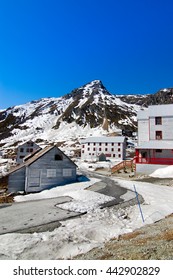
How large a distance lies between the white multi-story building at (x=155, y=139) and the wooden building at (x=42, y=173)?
16373 millimetres

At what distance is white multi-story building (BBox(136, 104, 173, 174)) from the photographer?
40.4 meters

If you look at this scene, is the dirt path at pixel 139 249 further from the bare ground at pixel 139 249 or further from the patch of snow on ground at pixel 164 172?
the patch of snow on ground at pixel 164 172

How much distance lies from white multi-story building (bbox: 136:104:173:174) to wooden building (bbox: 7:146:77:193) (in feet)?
53.7

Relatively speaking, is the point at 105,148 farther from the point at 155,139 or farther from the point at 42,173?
the point at 42,173

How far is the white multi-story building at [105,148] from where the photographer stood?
8125 centimetres

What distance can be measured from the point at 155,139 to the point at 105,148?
37996 mm

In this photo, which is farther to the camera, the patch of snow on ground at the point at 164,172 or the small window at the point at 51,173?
the patch of snow on ground at the point at 164,172

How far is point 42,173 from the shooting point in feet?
97.9

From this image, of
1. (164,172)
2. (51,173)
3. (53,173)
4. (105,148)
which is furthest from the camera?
(105,148)

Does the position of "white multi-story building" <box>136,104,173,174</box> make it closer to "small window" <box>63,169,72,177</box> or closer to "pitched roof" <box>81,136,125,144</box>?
"small window" <box>63,169,72,177</box>

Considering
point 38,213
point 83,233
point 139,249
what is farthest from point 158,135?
point 139,249

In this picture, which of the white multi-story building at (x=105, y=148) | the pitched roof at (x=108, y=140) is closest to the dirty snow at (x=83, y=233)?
the white multi-story building at (x=105, y=148)

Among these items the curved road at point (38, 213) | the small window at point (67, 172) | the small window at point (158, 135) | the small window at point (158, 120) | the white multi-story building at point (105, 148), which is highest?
the small window at point (158, 120)

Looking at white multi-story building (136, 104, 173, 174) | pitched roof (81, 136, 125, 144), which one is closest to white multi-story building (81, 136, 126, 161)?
pitched roof (81, 136, 125, 144)
